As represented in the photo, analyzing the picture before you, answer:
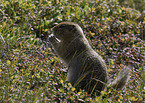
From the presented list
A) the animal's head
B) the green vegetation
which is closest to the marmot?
the animal's head

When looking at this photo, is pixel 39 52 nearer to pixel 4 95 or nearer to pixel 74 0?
pixel 4 95

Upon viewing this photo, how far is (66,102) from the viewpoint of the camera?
151 inches

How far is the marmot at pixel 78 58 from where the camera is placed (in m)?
3.97

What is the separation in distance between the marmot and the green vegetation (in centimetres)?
20

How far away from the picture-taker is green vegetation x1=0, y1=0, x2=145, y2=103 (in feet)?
12.8

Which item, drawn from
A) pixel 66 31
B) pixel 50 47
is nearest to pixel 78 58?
pixel 66 31

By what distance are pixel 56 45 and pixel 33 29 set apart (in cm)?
188

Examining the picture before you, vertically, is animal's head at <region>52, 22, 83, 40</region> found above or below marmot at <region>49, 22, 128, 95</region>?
above

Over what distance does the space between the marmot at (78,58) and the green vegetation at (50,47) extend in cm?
20

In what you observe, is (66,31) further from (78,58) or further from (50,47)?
(50,47)

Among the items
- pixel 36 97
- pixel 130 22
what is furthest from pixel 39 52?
pixel 130 22

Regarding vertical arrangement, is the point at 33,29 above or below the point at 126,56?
above

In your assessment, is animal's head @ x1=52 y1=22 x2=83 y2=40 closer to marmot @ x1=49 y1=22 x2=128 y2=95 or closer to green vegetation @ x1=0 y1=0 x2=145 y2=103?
marmot @ x1=49 y1=22 x2=128 y2=95

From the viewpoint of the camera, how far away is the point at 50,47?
5.43m
